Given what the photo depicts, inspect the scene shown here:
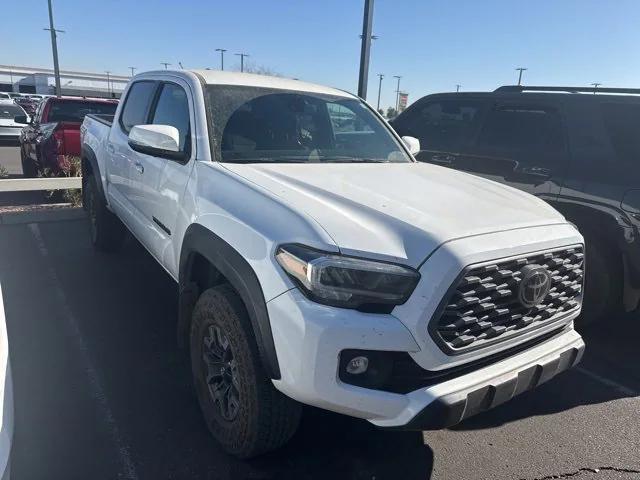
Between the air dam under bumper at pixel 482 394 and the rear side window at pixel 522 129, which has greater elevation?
the rear side window at pixel 522 129

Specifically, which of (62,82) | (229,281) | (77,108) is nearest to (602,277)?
(229,281)

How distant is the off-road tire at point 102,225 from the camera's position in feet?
17.9

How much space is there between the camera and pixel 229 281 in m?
2.48

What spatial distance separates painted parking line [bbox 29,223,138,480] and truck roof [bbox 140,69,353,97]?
6.68ft

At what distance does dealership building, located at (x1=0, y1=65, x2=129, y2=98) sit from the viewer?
65.0 metres

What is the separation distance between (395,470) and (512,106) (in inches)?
147

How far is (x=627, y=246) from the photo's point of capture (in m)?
3.72

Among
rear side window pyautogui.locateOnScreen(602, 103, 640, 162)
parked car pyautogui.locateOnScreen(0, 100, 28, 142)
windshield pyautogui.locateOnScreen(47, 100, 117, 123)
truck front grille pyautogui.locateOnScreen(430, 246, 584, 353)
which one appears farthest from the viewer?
parked car pyautogui.locateOnScreen(0, 100, 28, 142)

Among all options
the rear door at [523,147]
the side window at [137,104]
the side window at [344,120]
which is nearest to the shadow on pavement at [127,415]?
the side window at [137,104]

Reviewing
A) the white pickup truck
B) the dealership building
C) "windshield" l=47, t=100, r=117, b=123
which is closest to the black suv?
the white pickup truck

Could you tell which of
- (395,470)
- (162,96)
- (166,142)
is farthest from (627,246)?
(162,96)

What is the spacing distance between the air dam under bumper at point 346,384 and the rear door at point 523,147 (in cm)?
270

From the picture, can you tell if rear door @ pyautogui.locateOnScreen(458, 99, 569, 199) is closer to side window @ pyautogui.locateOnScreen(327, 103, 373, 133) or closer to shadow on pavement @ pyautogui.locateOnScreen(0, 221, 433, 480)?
side window @ pyautogui.locateOnScreen(327, 103, 373, 133)

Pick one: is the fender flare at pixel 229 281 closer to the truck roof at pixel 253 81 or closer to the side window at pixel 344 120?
the truck roof at pixel 253 81
